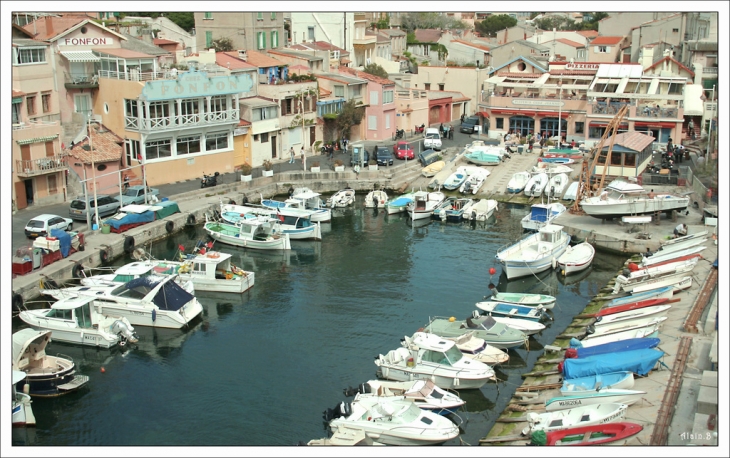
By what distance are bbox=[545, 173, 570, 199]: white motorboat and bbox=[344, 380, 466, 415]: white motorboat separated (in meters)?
26.4

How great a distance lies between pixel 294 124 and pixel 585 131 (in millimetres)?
20792

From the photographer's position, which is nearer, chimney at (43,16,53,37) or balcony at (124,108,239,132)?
balcony at (124,108,239,132)

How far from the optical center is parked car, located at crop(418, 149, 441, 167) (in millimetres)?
58938

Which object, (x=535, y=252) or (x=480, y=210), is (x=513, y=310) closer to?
(x=535, y=252)

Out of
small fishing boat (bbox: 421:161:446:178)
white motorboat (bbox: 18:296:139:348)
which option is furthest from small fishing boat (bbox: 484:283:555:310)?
small fishing boat (bbox: 421:161:446:178)

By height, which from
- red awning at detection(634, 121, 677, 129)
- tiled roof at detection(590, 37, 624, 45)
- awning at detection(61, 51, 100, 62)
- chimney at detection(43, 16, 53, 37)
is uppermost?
chimney at detection(43, 16, 53, 37)

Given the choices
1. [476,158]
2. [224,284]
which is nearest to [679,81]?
[476,158]

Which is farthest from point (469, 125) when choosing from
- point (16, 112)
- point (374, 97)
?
point (16, 112)

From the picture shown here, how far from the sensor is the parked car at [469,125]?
2701 inches

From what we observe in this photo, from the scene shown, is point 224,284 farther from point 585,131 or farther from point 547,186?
point 585,131

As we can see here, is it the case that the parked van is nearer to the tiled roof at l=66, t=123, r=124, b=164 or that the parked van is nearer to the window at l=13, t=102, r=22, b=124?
the tiled roof at l=66, t=123, r=124, b=164

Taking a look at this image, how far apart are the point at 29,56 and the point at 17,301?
2012cm

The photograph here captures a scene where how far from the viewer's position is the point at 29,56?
50.0 meters

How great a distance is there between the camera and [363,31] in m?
82.5
